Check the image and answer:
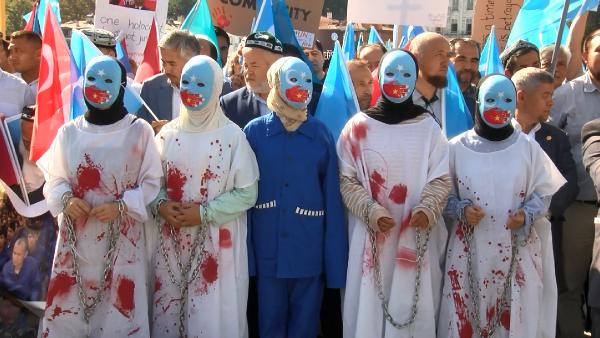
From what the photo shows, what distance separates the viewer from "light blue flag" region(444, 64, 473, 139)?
4.75m

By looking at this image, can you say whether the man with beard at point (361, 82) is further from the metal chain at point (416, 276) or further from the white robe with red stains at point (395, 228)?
the metal chain at point (416, 276)

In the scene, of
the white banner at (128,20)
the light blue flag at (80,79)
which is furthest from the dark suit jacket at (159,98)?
the white banner at (128,20)

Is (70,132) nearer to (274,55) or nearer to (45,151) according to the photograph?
(45,151)

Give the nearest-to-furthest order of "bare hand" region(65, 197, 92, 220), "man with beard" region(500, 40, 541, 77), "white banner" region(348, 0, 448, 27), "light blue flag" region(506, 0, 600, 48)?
"bare hand" region(65, 197, 92, 220) → "man with beard" region(500, 40, 541, 77) → "white banner" region(348, 0, 448, 27) → "light blue flag" region(506, 0, 600, 48)

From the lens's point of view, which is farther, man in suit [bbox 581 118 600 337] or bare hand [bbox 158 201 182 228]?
man in suit [bbox 581 118 600 337]

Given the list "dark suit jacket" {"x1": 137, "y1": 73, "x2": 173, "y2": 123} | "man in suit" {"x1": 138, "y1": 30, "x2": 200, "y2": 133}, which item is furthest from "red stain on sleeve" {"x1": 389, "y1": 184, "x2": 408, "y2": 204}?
"dark suit jacket" {"x1": 137, "y1": 73, "x2": 173, "y2": 123}

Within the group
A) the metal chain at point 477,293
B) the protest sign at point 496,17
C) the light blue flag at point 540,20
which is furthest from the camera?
the protest sign at point 496,17

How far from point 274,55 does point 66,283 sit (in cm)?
196

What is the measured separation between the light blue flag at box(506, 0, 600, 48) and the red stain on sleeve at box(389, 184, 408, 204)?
3.51 m

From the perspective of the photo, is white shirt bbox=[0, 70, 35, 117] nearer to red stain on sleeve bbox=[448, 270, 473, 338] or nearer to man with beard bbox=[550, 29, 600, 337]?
red stain on sleeve bbox=[448, 270, 473, 338]

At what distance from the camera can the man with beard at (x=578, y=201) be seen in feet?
16.1

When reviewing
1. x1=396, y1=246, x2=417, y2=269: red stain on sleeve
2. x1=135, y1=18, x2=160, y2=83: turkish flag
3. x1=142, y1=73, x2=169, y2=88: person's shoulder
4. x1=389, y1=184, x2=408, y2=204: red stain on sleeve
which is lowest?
x1=396, y1=246, x2=417, y2=269: red stain on sleeve

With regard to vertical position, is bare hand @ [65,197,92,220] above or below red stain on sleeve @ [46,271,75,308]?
above

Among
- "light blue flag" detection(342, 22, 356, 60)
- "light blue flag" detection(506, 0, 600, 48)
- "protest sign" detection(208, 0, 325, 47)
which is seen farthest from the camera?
"protest sign" detection(208, 0, 325, 47)
